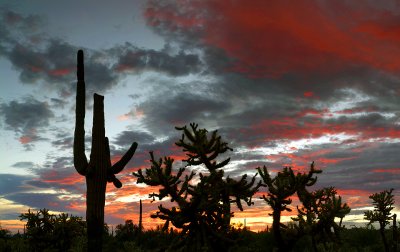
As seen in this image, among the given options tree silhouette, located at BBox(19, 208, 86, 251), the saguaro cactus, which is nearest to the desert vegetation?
the saguaro cactus

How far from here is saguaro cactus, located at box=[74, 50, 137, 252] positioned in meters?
12.0

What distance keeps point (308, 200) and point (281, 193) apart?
1.10m

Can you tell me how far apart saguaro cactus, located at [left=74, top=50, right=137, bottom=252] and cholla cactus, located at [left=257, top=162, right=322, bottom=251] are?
488 cm

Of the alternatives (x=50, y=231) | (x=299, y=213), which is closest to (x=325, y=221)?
(x=299, y=213)

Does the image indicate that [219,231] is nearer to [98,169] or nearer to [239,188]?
[239,188]

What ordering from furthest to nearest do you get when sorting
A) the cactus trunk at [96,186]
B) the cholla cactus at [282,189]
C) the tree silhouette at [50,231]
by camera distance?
the tree silhouette at [50,231], the cactus trunk at [96,186], the cholla cactus at [282,189]

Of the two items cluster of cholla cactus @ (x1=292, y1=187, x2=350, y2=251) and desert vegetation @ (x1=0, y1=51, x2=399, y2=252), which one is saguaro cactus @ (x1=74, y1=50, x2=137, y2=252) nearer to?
desert vegetation @ (x1=0, y1=51, x2=399, y2=252)

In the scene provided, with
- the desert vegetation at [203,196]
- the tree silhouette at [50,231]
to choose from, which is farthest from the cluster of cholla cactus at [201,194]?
the tree silhouette at [50,231]

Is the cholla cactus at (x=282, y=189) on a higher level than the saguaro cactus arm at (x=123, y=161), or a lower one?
lower

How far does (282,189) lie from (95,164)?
18.6 ft

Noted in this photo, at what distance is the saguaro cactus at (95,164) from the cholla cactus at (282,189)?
4.88 m

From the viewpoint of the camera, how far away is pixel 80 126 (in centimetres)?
1326

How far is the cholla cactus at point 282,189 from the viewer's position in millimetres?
9305

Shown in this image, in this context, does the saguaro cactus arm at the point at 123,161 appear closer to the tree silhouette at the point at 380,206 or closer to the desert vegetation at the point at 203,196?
the desert vegetation at the point at 203,196
